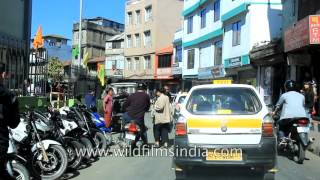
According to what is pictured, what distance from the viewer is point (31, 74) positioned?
1582 centimetres

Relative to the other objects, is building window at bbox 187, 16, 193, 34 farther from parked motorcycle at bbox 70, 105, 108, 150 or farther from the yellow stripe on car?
the yellow stripe on car

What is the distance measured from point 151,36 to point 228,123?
59.5 metres

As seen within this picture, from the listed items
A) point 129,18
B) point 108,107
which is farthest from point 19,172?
point 129,18

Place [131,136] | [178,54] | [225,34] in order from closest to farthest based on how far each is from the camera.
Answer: [131,136] < [225,34] < [178,54]

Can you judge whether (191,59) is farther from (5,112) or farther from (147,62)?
(5,112)

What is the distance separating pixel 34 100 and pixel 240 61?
20.9m

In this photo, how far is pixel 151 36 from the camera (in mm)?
67125

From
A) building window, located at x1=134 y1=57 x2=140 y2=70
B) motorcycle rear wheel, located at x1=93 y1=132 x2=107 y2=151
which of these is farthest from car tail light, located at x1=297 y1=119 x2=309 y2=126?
building window, located at x1=134 y1=57 x2=140 y2=70

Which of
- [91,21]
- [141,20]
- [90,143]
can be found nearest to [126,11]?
[141,20]

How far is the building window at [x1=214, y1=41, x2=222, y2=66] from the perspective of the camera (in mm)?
39069

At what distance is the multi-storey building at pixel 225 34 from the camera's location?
30.4 metres

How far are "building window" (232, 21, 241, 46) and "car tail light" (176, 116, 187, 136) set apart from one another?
24.9m

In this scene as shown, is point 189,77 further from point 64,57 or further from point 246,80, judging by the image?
point 64,57

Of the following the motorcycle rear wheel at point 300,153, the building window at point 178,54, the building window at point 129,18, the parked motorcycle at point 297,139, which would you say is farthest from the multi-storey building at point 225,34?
the building window at point 129,18
